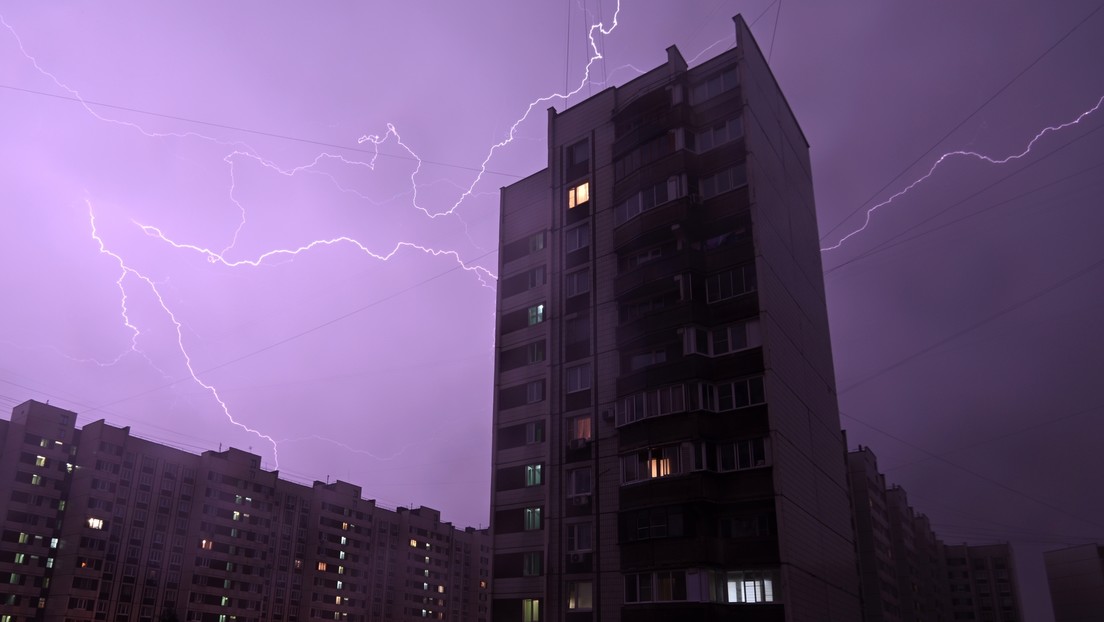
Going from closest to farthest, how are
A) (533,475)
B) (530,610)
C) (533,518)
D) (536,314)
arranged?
(530,610) → (533,518) → (533,475) → (536,314)

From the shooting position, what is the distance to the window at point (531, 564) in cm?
5078

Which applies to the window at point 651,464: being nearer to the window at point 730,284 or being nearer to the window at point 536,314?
the window at point 730,284

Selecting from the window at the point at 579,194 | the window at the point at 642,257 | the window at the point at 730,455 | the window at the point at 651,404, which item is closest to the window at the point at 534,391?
the window at the point at 651,404

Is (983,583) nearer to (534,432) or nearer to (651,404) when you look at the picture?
(534,432)

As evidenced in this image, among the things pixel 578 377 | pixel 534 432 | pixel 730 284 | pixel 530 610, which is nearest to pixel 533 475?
pixel 534 432

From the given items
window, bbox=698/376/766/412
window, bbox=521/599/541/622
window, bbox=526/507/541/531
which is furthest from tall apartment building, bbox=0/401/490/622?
window, bbox=698/376/766/412

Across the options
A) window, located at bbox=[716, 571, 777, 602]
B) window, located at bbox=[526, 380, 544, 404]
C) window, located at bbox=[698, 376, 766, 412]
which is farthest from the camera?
window, located at bbox=[526, 380, 544, 404]

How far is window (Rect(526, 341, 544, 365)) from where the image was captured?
2219 inches

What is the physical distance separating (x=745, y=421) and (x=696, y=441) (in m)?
2.78

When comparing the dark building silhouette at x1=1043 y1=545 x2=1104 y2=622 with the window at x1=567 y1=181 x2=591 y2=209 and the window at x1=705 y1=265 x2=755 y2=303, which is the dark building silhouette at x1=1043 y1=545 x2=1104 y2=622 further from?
the window at x1=567 y1=181 x2=591 y2=209

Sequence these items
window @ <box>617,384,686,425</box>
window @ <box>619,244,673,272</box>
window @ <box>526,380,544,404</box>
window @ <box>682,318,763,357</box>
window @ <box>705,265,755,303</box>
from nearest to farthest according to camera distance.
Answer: window @ <box>617,384,686,425</box>, window @ <box>682,318,763,357</box>, window @ <box>705,265,755,303</box>, window @ <box>619,244,673,272</box>, window @ <box>526,380,544,404</box>

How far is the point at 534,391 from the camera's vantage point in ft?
182

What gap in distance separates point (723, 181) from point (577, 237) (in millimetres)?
11038

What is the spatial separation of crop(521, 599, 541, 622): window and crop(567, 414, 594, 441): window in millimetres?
9977
